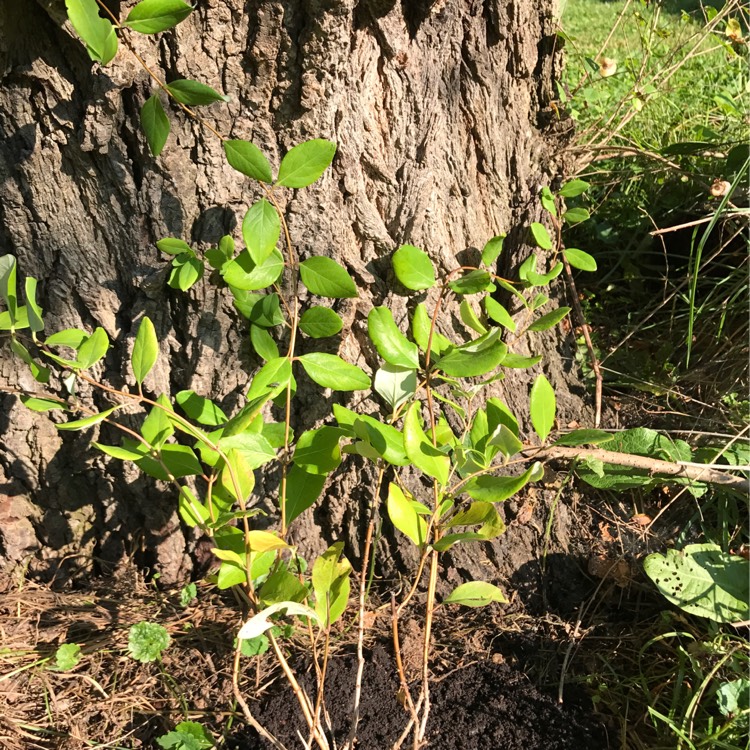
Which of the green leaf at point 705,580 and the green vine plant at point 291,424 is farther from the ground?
the green vine plant at point 291,424

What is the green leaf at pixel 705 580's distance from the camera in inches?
59.4

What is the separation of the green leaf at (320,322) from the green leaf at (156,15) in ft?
1.82

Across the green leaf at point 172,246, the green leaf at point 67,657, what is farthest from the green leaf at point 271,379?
the green leaf at point 67,657

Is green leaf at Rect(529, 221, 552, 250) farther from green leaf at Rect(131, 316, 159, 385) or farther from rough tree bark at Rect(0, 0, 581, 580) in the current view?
green leaf at Rect(131, 316, 159, 385)

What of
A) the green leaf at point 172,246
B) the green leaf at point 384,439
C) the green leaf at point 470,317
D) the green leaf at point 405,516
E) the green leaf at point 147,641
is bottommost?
the green leaf at point 147,641

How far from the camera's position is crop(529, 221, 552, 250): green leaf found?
68.4 inches

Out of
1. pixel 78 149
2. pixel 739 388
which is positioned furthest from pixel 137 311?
pixel 739 388

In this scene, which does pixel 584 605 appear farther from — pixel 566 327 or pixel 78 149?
pixel 78 149

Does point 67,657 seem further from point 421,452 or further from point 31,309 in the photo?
point 421,452

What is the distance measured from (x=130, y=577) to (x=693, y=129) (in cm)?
263

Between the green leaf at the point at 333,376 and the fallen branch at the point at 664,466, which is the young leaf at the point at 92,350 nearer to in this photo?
the green leaf at the point at 333,376

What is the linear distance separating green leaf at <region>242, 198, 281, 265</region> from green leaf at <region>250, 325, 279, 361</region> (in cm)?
27

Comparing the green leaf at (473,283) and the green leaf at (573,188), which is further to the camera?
the green leaf at (573,188)

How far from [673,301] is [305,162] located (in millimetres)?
1595
